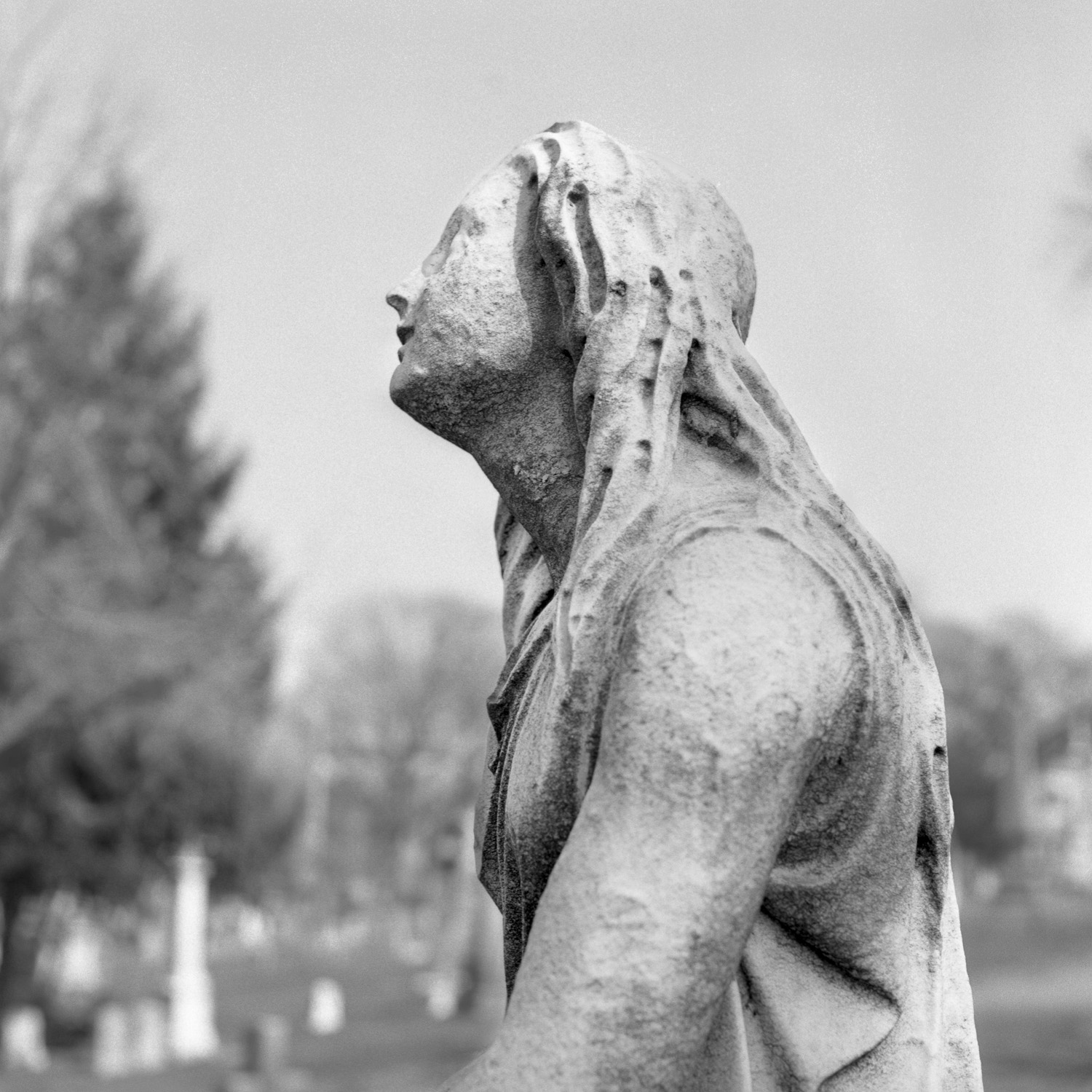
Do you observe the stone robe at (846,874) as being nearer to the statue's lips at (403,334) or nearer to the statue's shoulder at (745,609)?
the statue's shoulder at (745,609)

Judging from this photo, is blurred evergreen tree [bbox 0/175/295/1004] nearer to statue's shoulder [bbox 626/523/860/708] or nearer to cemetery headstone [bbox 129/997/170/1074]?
cemetery headstone [bbox 129/997/170/1074]

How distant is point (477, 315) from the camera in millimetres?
2457

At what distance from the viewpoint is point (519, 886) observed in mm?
2361

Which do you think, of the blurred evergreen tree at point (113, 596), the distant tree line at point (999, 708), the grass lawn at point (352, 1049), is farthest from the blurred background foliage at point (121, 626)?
the distant tree line at point (999, 708)

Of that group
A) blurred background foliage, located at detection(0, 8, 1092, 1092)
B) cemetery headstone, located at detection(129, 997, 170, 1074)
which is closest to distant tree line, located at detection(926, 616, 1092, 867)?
blurred background foliage, located at detection(0, 8, 1092, 1092)

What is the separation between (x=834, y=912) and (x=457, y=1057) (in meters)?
19.3

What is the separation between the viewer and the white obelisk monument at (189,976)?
23.2 meters

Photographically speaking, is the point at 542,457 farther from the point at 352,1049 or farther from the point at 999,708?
the point at 999,708

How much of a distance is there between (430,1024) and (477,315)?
23974 mm

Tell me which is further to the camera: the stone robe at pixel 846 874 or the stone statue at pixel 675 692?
the stone robe at pixel 846 874

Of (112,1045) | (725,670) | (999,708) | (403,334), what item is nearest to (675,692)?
(725,670)

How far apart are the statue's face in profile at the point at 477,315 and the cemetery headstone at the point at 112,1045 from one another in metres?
19.5

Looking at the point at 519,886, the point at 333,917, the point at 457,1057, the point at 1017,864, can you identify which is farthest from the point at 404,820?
the point at 519,886

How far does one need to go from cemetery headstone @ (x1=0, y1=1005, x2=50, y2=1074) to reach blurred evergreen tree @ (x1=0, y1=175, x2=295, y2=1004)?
342 cm
